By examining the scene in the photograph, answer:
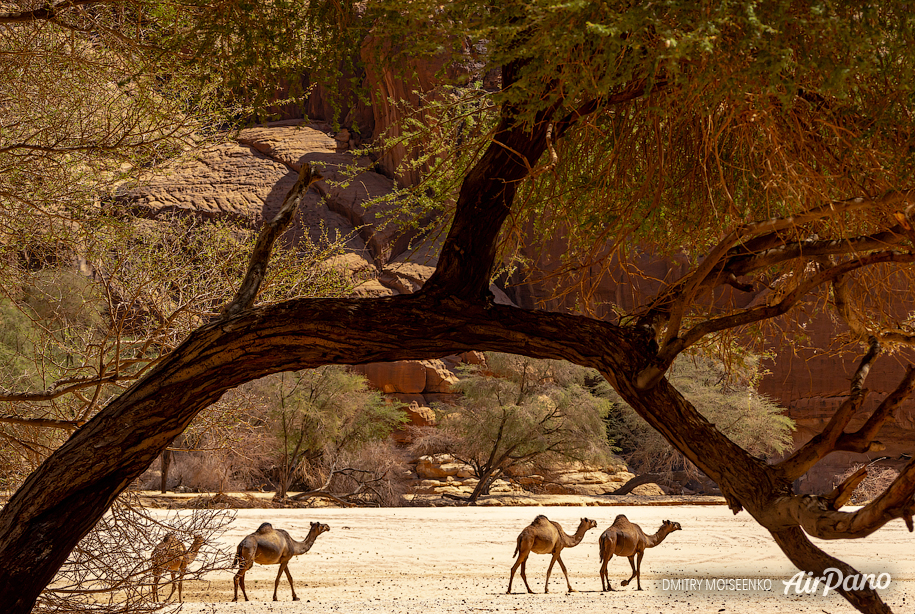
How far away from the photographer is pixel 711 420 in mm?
24281

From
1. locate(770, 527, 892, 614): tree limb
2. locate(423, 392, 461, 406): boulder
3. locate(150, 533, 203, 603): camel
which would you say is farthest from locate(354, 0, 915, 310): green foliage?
locate(423, 392, 461, 406): boulder

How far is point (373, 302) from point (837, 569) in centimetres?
210

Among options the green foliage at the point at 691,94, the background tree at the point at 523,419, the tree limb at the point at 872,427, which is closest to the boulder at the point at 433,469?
the background tree at the point at 523,419

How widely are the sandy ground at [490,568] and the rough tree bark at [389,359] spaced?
4.45 m

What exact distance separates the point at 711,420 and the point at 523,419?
22.3 feet

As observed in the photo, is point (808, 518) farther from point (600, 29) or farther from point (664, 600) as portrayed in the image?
point (664, 600)

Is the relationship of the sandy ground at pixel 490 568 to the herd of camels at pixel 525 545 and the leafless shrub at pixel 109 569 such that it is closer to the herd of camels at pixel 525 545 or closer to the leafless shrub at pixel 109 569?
the herd of camels at pixel 525 545

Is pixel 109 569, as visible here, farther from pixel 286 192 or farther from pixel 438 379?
pixel 286 192

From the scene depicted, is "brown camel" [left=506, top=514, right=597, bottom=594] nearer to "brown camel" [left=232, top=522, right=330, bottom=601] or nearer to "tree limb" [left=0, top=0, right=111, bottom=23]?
"brown camel" [left=232, top=522, right=330, bottom=601]

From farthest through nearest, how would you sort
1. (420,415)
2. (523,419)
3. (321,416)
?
(420,415) → (523,419) → (321,416)

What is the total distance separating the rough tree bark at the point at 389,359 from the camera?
301 centimetres

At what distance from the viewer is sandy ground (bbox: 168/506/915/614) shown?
307 inches

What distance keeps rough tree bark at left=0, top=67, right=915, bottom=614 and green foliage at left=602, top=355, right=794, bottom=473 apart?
769 inches

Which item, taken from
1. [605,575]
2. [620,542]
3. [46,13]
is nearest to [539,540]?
[620,542]
